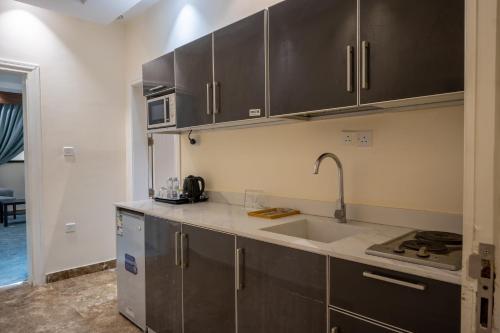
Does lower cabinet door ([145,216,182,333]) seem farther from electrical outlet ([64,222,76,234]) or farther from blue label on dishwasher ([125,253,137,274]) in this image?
electrical outlet ([64,222,76,234])

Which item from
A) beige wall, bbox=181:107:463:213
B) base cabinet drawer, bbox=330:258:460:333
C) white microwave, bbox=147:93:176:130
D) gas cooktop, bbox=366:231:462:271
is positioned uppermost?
white microwave, bbox=147:93:176:130

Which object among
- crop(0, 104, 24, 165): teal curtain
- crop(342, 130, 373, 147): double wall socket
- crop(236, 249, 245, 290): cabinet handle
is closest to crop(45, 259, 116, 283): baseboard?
crop(236, 249, 245, 290): cabinet handle

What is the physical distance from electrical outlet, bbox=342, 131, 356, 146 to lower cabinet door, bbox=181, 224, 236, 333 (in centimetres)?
87

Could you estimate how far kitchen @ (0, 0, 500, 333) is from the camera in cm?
102

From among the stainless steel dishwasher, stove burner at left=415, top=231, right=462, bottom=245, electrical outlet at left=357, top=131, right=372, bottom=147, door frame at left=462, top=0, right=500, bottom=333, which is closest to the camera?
door frame at left=462, top=0, right=500, bottom=333

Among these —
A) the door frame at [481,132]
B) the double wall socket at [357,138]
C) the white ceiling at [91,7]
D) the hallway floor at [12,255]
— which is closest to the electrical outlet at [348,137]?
the double wall socket at [357,138]

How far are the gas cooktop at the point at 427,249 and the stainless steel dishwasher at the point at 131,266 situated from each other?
68.0 inches

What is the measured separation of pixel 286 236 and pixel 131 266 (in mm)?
1530

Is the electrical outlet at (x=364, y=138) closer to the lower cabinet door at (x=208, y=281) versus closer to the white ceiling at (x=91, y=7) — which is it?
the lower cabinet door at (x=208, y=281)

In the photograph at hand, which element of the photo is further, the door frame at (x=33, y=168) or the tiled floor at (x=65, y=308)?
the door frame at (x=33, y=168)

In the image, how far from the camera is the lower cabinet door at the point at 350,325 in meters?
1.15

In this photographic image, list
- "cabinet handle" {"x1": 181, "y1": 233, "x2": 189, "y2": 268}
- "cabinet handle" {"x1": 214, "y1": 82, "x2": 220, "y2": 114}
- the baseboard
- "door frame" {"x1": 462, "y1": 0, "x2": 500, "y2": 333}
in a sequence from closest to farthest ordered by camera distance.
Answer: "door frame" {"x1": 462, "y1": 0, "x2": 500, "y2": 333}, "cabinet handle" {"x1": 181, "y1": 233, "x2": 189, "y2": 268}, "cabinet handle" {"x1": 214, "y1": 82, "x2": 220, "y2": 114}, the baseboard

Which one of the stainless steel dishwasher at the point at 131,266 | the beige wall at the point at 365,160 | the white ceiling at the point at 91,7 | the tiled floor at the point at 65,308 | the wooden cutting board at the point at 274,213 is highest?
the white ceiling at the point at 91,7

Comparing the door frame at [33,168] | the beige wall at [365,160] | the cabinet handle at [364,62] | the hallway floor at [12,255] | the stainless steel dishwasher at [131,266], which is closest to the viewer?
the cabinet handle at [364,62]
